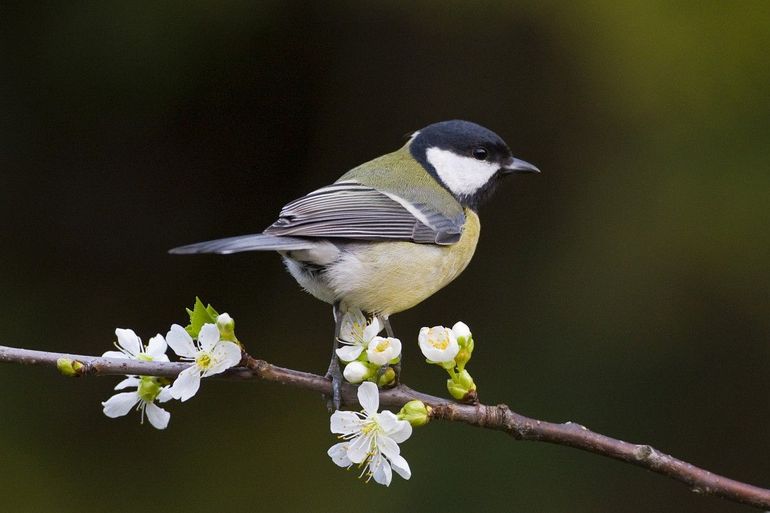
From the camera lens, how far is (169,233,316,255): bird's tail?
1.56m

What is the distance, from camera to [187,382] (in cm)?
141

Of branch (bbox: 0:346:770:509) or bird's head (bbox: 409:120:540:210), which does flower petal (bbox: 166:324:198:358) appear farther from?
bird's head (bbox: 409:120:540:210)

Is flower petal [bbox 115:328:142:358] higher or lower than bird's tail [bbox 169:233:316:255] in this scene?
lower

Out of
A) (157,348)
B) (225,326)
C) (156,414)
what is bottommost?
(156,414)

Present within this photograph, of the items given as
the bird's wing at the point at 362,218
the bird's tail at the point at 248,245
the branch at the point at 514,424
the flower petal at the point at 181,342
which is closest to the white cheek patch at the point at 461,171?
A: the bird's wing at the point at 362,218

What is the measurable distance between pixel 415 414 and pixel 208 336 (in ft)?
1.14

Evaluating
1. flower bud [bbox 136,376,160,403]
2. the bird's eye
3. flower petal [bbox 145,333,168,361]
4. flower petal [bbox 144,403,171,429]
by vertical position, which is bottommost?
flower petal [bbox 144,403,171,429]

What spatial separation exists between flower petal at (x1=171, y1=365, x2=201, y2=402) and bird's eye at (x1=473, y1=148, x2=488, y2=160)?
1325 millimetres

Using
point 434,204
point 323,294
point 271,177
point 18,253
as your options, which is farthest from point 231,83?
point 323,294

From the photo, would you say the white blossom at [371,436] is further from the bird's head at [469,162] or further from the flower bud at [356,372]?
the bird's head at [469,162]

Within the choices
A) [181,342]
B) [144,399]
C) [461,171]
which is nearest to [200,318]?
[181,342]

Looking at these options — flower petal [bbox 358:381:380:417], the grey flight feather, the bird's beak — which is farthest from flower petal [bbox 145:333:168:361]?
the bird's beak

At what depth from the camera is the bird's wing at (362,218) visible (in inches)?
78.3

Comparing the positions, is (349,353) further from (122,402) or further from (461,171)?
(461,171)
